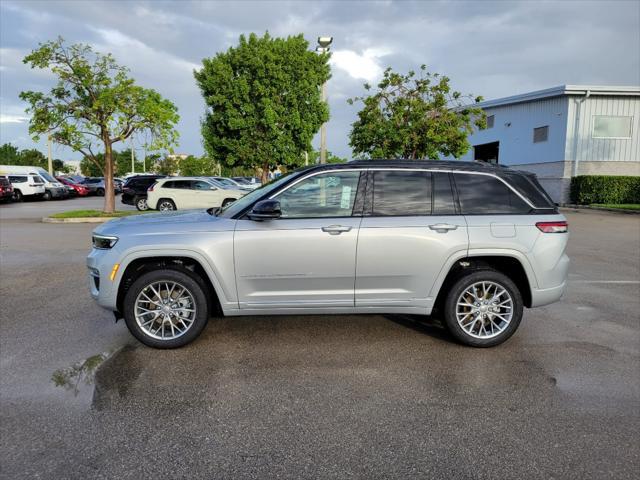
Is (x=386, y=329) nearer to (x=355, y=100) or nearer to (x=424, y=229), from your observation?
(x=424, y=229)

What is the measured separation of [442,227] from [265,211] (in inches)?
65.7

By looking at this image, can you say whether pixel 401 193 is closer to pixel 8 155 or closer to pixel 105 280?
pixel 105 280

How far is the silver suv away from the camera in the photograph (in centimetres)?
430

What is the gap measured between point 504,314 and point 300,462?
107 inches

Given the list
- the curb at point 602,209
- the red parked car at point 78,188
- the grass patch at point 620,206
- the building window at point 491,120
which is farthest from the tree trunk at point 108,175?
the building window at point 491,120

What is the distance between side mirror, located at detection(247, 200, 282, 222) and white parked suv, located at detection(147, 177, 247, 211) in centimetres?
1513

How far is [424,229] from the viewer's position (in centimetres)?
437

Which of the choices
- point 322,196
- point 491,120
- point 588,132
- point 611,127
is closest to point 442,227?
point 322,196

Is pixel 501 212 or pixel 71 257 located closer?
pixel 501 212

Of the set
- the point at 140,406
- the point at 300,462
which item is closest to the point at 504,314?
the point at 300,462

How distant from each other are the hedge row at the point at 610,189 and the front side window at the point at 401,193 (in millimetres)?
25097

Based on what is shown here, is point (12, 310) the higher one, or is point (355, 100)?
point (355, 100)

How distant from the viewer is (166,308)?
14.5 feet

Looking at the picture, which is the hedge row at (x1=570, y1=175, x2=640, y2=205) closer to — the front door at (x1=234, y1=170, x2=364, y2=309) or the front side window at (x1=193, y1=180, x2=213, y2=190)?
the front side window at (x1=193, y1=180, x2=213, y2=190)
